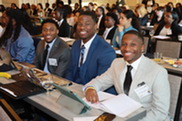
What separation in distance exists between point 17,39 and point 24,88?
1.62m

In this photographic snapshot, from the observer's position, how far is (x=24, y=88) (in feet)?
6.17

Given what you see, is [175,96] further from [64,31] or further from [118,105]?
[64,31]

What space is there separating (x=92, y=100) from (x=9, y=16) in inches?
92.0

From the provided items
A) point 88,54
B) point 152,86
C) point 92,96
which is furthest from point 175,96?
point 88,54

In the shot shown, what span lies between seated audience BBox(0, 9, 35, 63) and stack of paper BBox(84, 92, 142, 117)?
195cm

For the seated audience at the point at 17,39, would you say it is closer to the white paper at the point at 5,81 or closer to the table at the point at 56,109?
the white paper at the point at 5,81

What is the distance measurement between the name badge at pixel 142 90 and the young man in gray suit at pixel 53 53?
120 centimetres

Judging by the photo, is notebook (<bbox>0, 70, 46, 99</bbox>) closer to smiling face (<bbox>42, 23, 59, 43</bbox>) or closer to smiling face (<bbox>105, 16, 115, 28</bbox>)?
smiling face (<bbox>42, 23, 59, 43</bbox>)

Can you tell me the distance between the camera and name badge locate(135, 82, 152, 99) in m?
1.64

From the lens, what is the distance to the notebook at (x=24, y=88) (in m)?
1.75

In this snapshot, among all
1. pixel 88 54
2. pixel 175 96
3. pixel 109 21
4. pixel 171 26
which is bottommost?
pixel 175 96

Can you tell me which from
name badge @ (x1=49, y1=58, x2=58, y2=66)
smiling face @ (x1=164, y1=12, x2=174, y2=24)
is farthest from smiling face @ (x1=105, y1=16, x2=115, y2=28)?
name badge @ (x1=49, y1=58, x2=58, y2=66)

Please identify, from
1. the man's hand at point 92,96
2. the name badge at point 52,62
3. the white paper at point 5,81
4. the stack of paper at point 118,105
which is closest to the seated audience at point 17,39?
Result: the name badge at point 52,62

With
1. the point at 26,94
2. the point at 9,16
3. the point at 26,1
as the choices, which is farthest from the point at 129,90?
the point at 26,1
